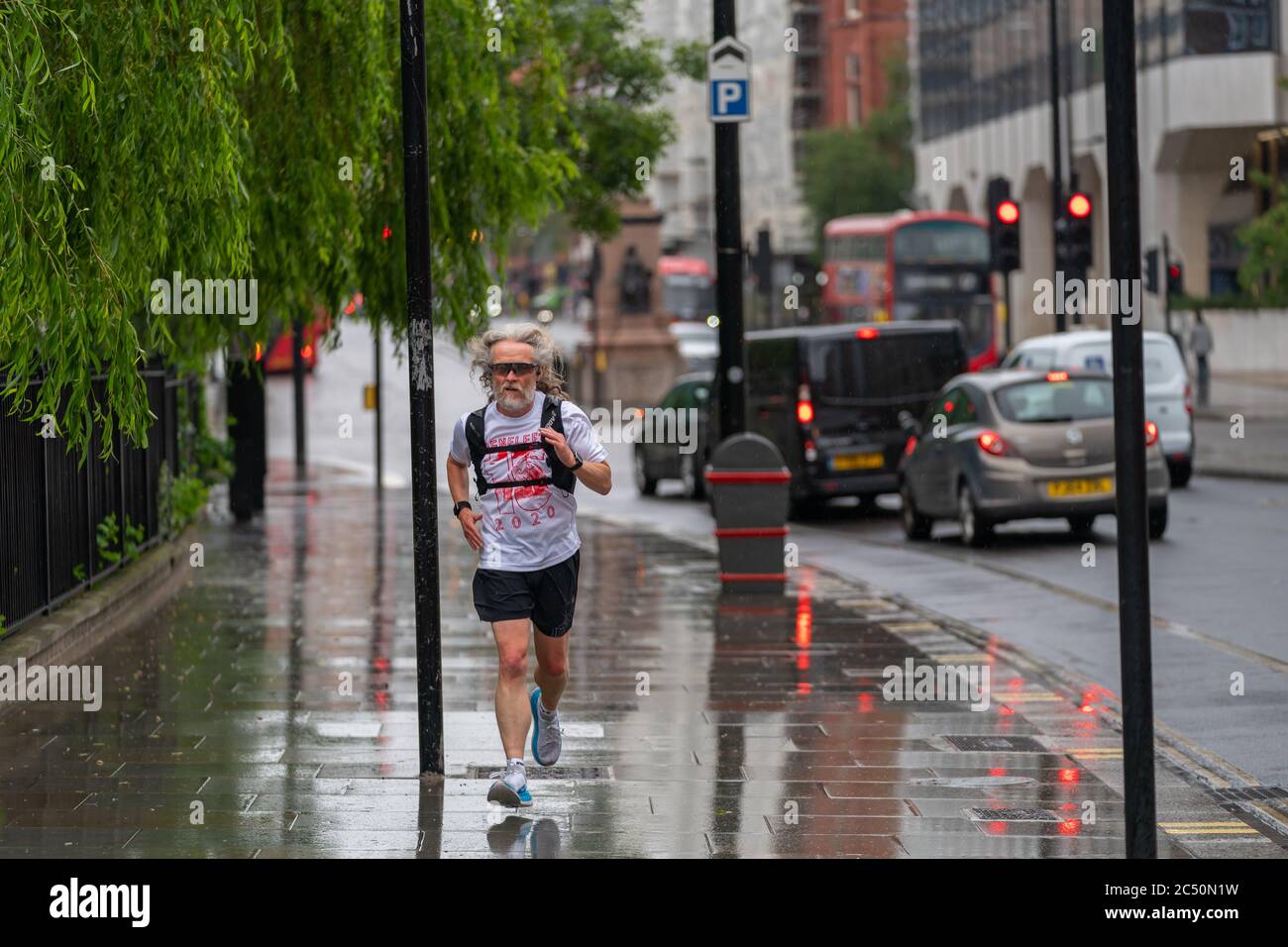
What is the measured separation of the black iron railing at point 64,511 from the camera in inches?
420

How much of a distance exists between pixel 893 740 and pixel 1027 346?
18652mm

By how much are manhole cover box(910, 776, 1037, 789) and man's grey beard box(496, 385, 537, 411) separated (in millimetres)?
2021

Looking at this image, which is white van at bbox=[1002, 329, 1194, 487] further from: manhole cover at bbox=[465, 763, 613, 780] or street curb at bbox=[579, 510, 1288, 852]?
manhole cover at bbox=[465, 763, 613, 780]

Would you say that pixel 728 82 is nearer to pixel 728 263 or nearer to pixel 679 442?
pixel 728 263

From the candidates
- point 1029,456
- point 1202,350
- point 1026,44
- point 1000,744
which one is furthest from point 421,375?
point 1026,44

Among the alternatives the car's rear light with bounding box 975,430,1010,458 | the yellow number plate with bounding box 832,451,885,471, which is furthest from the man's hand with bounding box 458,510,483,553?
the yellow number plate with bounding box 832,451,885,471

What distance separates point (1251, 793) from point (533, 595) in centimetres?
274

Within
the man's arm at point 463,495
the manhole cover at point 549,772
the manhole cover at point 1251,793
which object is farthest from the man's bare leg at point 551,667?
the manhole cover at point 1251,793

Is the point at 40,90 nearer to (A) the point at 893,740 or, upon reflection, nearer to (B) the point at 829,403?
(A) the point at 893,740

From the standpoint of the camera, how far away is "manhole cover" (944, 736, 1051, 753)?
8734mm

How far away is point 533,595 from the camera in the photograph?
779cm

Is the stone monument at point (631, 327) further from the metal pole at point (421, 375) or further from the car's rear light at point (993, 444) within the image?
the metal pole at point (421, 375)

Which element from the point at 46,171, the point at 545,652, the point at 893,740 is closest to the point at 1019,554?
the point at 893,740

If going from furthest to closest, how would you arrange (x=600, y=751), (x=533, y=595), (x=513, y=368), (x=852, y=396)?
1. (x=852, y=396)
2. (x=600, y=751)
3. (x=533, y=595)
4. (x=513, y=368)
